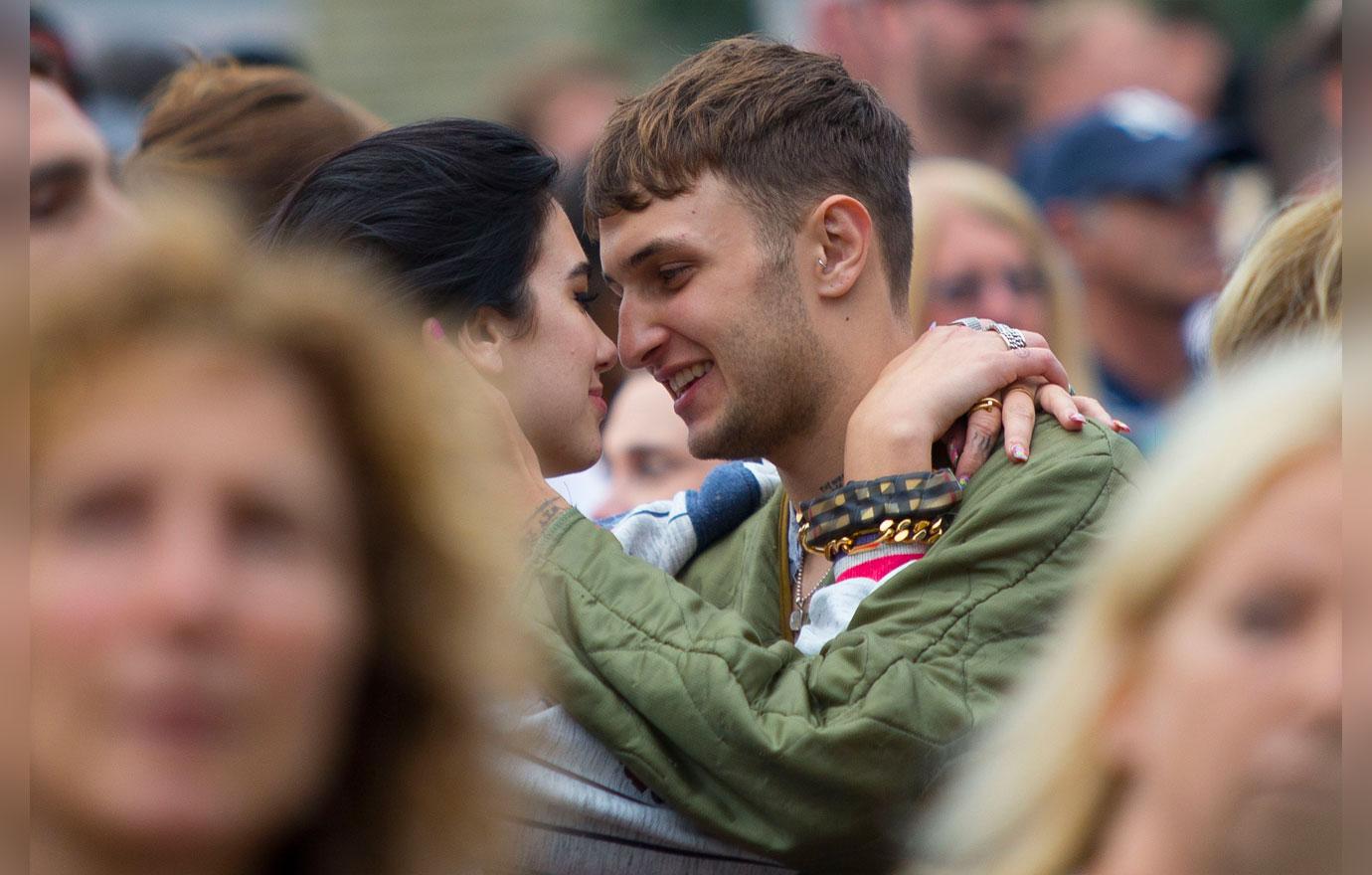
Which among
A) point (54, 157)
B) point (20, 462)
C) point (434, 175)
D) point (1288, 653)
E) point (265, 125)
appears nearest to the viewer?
point (1288, 653)

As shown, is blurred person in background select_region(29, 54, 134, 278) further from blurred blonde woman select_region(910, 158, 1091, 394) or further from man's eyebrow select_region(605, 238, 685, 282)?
blurred blonde woman select_region(910, 158, 1091, 394)

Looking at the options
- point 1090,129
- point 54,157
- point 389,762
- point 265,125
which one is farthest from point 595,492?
point 389,762

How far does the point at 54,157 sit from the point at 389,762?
1923mm

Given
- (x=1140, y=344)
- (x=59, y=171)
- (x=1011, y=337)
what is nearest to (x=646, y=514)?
(x=1011, y=337)

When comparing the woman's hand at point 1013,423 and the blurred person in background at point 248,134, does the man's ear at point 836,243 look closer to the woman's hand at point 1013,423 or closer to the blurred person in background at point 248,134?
the woman's hand at point 1013,423

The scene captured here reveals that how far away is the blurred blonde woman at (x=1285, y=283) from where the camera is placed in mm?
2721

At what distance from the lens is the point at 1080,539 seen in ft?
8.08

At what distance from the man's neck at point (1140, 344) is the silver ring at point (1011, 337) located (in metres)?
2.78

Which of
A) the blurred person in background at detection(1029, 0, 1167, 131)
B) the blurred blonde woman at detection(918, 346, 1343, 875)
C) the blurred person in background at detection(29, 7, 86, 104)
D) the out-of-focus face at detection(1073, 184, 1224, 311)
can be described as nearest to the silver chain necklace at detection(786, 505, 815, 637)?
the blurred blonde woman at detection(918, 346, 1343, 875)

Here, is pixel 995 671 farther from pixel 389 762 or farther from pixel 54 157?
pixel 54 157

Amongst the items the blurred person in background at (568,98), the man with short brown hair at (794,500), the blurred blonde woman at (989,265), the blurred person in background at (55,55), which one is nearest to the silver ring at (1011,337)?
the man with short brown hair at (794,500)

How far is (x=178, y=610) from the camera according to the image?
133 cm

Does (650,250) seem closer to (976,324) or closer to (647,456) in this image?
(976,324)

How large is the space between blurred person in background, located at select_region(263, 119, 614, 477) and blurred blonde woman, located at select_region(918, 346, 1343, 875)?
1.48m
